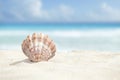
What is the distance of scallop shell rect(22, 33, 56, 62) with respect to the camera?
433 cm

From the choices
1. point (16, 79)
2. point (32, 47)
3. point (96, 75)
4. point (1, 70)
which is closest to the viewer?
point (16, 79)

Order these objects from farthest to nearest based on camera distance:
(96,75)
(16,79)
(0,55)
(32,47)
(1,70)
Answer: (0,55), (32,47), (1,70), (96,75), (16,79)

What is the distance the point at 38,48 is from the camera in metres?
4.38

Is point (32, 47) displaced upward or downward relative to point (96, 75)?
upward

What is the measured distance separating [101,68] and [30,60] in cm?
120

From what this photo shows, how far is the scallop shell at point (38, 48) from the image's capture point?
170 inches

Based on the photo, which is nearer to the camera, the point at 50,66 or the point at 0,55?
the point at 50,66

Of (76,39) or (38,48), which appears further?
(76,39)

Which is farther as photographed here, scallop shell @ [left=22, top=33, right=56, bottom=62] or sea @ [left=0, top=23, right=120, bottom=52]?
sea @ [left=0, top=23, right=120, bottom=52]

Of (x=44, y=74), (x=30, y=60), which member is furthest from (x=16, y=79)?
(x=30, y=60)

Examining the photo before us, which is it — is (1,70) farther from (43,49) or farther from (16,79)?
(43,49)

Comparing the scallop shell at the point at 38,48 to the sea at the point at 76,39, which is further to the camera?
the sea at the point at 76,39

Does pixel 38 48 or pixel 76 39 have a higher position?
pixel 76 39

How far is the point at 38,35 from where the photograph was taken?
4.55 meters
